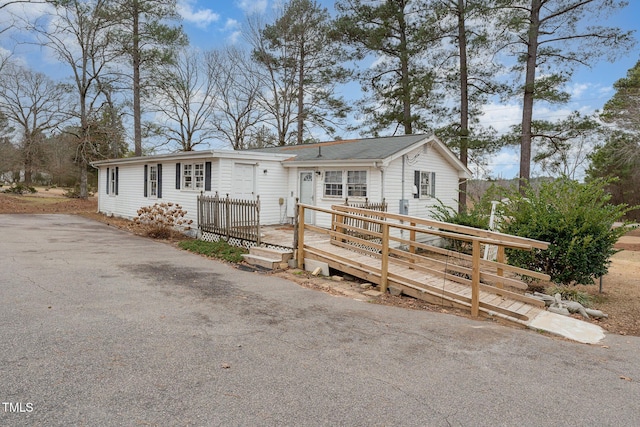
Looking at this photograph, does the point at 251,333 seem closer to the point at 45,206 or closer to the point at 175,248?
the point at 175,248

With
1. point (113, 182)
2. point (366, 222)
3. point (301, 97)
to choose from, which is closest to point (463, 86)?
point (301, 97)

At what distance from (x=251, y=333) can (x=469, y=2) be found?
1746 centimetres

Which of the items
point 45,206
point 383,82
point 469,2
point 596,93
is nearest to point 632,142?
point 596,93

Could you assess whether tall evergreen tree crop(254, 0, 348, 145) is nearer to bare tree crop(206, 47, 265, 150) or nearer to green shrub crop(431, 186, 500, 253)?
bare tree crop(206, 47, 265, 150)

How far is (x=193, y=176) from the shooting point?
1284 centimetres

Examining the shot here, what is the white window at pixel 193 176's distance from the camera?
495 inches

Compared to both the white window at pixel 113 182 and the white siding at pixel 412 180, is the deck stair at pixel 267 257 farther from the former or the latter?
the white window at pixel 113 182

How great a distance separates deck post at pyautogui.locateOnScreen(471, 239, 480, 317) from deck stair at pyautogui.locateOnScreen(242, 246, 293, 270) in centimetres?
405

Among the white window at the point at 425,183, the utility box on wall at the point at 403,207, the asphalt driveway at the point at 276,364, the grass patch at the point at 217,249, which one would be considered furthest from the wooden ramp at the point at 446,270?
the white window at the point at 425,183

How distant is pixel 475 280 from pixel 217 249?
643cm

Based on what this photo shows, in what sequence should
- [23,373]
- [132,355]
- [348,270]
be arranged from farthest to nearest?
1. [348,270]
2. [132,355]
3. [23,373]

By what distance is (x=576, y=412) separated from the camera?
2.96 metres

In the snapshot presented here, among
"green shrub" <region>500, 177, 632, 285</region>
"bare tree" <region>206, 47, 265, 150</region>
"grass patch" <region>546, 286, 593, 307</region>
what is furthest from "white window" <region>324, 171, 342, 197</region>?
"bare tree" <region>206, 47, 265, 150</region>

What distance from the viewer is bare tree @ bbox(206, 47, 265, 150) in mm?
28938
